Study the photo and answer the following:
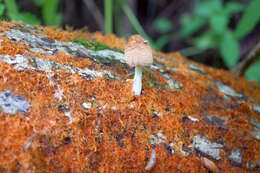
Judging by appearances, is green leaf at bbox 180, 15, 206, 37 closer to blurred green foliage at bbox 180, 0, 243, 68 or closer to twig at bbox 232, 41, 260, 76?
blurred green foliage at bbox 180, 0, 243, 68

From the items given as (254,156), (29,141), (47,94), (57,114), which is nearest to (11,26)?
(47,94)

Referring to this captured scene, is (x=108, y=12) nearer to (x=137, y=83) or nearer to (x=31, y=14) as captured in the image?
(x=31, y=14)

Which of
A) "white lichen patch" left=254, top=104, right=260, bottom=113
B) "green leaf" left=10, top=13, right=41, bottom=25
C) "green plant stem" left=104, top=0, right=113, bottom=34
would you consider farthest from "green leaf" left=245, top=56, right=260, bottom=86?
"green leaf" left=10, top=13, right=41, bottom=25

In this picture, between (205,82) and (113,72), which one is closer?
(113,72)

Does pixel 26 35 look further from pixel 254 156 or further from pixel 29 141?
pixel 254 156

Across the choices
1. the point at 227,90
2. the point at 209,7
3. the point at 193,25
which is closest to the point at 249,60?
the point at 227,90

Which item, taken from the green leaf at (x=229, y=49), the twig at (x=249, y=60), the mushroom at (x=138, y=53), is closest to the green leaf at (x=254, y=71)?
the twig at (x=249, y=60)
